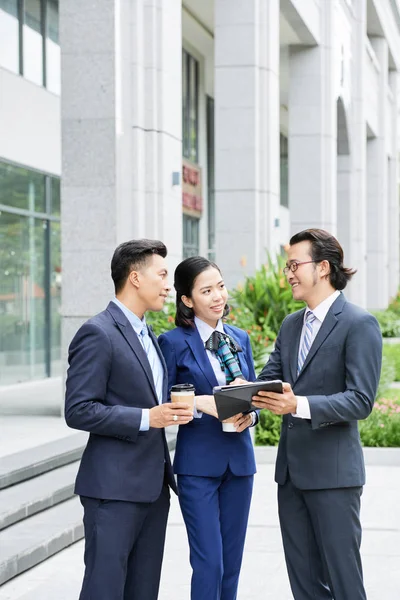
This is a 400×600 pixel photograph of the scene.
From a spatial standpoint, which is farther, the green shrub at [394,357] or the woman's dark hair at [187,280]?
the green shrub at [394,357]

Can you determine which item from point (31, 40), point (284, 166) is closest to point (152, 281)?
point (31, 40)

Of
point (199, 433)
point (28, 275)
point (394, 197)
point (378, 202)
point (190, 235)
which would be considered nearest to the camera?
point (199, 433)

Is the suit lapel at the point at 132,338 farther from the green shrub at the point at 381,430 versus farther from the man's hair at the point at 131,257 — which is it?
the green shrub at the point at 381,430

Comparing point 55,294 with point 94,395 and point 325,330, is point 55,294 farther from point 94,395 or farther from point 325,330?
point 94,395

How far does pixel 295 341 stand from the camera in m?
4.76

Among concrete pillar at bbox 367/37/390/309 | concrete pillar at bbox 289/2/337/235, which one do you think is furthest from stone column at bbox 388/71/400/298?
concrete pillar at bbox 289/2/337/235

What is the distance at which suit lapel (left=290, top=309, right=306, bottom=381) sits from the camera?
471 centimetres

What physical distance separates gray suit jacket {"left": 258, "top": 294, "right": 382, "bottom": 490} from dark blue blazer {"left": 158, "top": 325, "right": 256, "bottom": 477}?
321 mm

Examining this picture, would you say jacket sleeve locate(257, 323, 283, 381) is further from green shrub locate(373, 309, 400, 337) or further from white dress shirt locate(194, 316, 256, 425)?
green shrub locate(373, 309, 400, 337)

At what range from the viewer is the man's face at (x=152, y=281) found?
4.34m

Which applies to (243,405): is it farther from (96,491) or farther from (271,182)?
(271,182)

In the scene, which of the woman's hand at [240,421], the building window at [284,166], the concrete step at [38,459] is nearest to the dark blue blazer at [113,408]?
the woman's hand at [240,421]

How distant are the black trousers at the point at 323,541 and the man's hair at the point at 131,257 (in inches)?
48.8

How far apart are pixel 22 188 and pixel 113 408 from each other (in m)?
14.0
